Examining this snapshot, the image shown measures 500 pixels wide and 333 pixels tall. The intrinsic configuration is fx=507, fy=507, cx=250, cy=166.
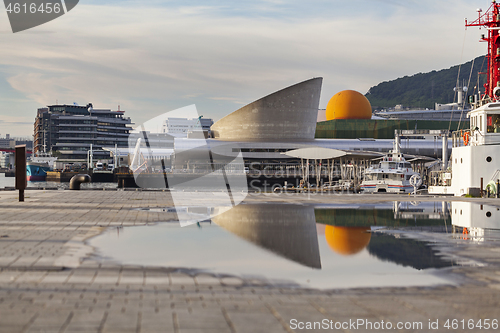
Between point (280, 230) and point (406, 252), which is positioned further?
point (280, 230)

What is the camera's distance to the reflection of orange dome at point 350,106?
285 feet

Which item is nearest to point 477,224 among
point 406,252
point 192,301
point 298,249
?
point 406,252

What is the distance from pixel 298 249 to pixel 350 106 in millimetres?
79767

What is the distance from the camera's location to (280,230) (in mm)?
13062

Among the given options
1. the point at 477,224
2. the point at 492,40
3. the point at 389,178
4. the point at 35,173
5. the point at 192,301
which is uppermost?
the point at 492,40

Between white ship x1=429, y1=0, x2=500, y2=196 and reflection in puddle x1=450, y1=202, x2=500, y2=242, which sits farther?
white ship x1=429, y1=0, x2=500, y2=196

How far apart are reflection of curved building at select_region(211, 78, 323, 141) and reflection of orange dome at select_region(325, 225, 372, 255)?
71784mm

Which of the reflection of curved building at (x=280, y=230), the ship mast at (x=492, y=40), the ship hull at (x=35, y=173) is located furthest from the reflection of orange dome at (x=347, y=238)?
the ship hull at (x=35, y=173)

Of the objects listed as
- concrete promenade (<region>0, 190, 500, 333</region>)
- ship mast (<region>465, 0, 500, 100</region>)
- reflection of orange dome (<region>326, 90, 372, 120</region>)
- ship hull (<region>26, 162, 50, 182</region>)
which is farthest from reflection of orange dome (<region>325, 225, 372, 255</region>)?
ship hull (<region>26, 162, 50, 182</region>)

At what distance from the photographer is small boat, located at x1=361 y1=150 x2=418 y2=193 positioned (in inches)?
1709

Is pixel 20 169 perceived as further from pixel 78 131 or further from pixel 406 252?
pixel 78 131

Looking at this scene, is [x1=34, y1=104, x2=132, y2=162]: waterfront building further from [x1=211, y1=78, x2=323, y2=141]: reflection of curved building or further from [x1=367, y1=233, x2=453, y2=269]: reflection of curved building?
[x1=367, y1=233, x2=453, y2=269]: reflection of curved building

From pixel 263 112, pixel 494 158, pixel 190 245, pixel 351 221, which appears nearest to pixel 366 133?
pixel 263 112

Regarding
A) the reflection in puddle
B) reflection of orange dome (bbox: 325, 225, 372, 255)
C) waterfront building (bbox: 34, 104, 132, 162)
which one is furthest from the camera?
waterfront building (bbox: 34, 104, 132, 162)
